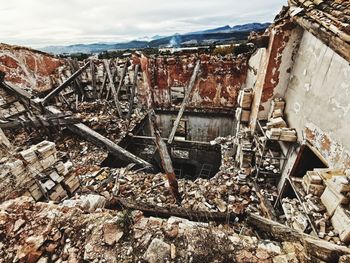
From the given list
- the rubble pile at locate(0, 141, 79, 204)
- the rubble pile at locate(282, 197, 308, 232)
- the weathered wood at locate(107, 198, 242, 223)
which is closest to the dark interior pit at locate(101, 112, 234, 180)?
the rubble pile at locate(0, 141, 79, 204)

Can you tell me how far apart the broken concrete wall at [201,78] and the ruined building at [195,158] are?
0.13 feet

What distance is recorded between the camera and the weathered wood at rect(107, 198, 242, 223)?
120 inches

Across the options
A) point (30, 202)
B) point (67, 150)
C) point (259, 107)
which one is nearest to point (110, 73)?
point (67, 150)

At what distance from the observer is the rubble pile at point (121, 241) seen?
1.66m

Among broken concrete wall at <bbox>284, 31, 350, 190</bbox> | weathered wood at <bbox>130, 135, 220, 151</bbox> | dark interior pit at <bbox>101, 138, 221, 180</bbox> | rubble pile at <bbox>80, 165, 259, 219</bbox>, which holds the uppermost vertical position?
broken concrete wall at <bbox>284, 31, 350, 190</bbox>

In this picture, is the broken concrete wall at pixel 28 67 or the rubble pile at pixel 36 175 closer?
the rubble pile at pixel 36 175

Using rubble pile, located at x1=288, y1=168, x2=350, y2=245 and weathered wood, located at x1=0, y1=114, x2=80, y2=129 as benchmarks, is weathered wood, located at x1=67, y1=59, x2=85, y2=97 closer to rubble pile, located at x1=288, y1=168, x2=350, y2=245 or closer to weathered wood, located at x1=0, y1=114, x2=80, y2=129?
weathered wood, located at x1=0, y1=114, x2=80, y2=129

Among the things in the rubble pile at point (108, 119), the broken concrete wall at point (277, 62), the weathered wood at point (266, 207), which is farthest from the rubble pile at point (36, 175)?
the broken concrete wall at point (277, 62)

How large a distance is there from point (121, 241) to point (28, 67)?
930 cm

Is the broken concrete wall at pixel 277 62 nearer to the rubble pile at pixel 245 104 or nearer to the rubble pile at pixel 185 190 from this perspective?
the rubble pile at pixel 245 104

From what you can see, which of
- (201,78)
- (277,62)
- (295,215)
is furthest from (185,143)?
(295,215)

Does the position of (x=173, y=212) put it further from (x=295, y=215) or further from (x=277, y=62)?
(x=277, y=62)

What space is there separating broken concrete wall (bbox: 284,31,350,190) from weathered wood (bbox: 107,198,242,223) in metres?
1.71

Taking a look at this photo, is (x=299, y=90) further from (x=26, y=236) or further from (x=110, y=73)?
(x=110, y=73)
